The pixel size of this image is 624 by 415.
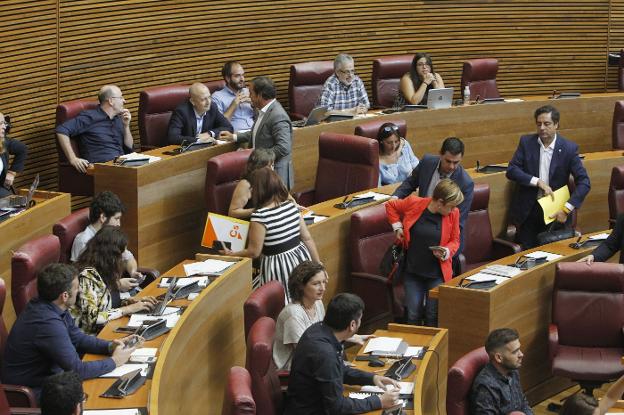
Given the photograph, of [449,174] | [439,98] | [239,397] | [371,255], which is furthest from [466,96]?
[239,397]

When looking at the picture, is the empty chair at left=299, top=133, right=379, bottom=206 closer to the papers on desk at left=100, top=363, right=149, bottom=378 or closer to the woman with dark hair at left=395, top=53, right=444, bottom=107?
the woman with dark hair at left=395, top=53, right=444, bottom=107

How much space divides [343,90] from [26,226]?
3.36 meters

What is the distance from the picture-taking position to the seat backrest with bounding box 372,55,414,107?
10188mm

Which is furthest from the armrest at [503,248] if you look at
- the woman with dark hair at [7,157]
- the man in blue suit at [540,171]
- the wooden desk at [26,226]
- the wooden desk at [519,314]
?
the woman with dark hair at [7,157]

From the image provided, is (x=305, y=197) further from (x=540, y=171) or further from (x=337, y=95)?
(x=540, y=171)

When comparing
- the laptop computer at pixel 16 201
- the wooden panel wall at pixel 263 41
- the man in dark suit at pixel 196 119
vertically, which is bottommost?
the laptop computer at pixel 16 201

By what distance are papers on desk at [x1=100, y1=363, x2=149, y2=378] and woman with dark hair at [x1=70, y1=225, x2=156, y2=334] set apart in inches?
24.5

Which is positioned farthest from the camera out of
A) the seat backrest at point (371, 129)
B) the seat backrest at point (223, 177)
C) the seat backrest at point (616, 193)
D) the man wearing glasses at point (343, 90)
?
the man wearing glasses at point (343, 90)

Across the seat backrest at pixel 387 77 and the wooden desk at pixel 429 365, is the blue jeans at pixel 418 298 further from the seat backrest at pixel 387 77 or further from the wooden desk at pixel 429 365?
the seat backrest at pixel 387 77

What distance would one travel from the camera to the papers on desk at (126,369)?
480cm

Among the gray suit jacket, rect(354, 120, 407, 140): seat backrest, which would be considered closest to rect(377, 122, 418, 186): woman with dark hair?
rect(354, 120, 407, 140): seat backrest

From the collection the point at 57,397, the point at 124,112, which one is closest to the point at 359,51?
the point at 124,112

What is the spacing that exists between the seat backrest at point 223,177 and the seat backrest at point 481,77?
364 cm

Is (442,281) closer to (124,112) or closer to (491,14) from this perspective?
(124,112)
